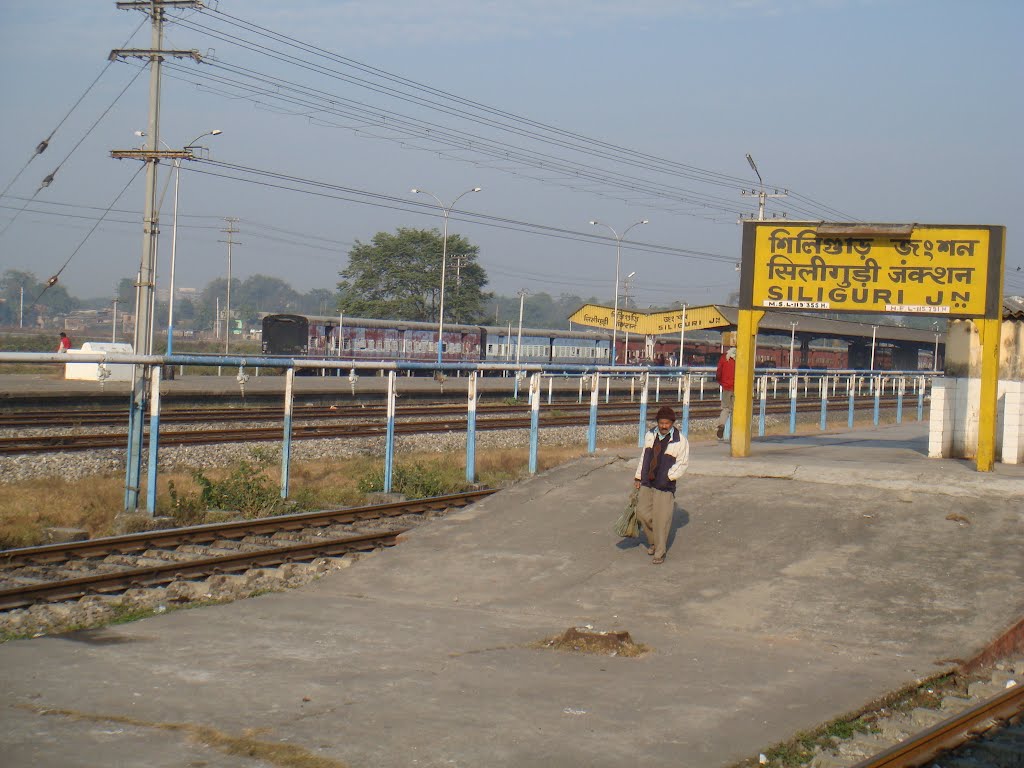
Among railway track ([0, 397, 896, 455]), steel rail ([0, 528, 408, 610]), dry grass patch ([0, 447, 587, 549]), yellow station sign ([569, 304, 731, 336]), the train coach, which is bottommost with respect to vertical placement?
steel rail ([0, 528, 408, 610])

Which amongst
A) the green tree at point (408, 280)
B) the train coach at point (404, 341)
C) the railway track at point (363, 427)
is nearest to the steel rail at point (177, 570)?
the railway track at point (363, 427)

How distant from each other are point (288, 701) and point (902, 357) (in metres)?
88.6

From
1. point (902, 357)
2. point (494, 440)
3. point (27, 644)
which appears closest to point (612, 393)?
point (494, 440)

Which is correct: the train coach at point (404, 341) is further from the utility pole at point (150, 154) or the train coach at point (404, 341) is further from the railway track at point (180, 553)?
the railway track at point (180, 553)

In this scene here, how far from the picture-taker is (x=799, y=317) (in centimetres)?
6003

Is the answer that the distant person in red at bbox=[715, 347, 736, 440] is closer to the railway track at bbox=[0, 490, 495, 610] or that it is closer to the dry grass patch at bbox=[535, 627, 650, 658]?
the railway track at bbox=[0, 490, 495, 610]

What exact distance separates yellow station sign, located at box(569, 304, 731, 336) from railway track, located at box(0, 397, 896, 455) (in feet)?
33.5

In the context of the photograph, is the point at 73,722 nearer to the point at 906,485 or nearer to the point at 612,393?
the point at 906,485

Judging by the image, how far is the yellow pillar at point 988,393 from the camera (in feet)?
43.2

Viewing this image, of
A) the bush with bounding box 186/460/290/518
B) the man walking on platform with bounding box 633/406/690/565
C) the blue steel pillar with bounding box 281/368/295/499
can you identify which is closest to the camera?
the man walking on platform with bounding box 633/406/690/565

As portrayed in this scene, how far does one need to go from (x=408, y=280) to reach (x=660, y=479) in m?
76.9

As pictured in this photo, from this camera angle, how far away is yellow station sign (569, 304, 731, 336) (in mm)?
46719

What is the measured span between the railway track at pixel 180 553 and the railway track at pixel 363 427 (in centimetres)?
705

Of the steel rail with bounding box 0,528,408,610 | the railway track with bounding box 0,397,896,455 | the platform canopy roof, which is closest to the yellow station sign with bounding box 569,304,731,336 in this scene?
the platform canopy roof
